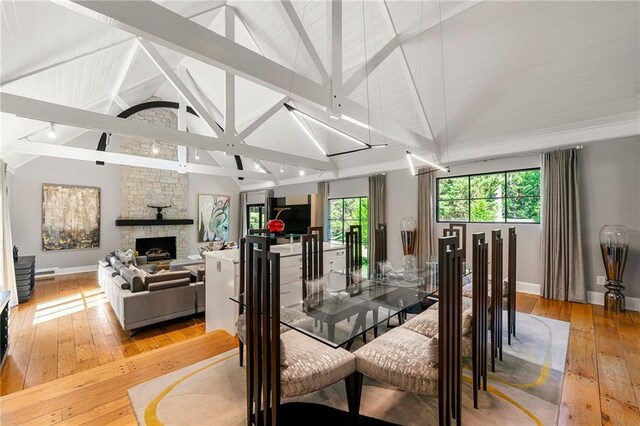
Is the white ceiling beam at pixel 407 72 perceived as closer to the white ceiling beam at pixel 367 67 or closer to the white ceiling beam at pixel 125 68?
the white ceiling beam at pixel 367 67

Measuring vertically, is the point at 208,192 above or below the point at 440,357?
above

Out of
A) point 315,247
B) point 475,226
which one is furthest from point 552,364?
point 475,226

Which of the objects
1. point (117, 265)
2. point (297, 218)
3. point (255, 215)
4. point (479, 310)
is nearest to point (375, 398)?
point (479, 310)

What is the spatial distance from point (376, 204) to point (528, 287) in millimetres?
3372

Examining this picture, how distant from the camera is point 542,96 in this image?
13.3ft

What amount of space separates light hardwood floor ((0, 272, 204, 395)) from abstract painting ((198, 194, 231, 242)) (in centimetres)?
452

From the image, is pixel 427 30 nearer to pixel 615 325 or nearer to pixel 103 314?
pixel 615 325

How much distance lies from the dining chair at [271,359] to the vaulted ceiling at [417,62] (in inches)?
66.8

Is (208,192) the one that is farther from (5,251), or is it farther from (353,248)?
(353,248)

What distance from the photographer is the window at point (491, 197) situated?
16.6ft

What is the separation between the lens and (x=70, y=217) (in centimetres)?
743

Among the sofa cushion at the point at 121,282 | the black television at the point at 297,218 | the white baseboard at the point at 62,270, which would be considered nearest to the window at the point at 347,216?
the black television at the point at 297,218

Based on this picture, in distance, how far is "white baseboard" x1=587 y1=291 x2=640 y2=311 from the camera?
4066mm

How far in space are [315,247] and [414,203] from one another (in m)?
3.68
